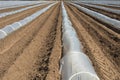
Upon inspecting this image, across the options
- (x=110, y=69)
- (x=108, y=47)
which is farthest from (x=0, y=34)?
(x=110, y=69)

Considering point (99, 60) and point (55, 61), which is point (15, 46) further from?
point (99, 60)

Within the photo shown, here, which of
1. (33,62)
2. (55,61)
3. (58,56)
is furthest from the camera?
(58,56)

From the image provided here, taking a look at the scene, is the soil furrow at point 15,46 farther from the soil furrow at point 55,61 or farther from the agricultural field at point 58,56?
the soil furrow at point 55,61

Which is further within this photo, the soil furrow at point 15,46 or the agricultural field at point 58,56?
the soil furrow at point 15,46

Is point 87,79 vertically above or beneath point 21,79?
above

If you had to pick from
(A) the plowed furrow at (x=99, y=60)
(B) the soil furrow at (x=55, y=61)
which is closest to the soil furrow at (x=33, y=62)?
(B) the soil furrow at (x=55, y=61)

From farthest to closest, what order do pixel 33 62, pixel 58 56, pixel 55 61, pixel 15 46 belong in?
pixel 15 46, pixel 58 56, pixel 33 62, pixel 55 61

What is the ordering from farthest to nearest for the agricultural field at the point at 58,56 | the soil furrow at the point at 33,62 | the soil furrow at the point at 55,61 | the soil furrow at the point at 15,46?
the soil furrow at the point at 15,46
the soil furrow at the point at 33,62
the soil furrow at the point at 55,61
the agricultural field at the point at 58,56

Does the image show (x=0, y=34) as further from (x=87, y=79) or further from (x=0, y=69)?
(x=87, y=79)

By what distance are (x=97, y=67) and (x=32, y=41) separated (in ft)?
12.3

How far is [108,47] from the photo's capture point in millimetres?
8422

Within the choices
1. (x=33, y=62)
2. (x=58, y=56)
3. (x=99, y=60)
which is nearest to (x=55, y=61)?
(x=58, y=56)

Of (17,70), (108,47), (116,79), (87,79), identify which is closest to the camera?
(87,79)

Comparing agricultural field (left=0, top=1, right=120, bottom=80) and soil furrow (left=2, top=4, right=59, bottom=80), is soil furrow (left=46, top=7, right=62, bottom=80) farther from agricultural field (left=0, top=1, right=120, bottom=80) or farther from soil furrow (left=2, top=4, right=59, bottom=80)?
soil furrow (left=2, top=4, right=59, bottom=80)
